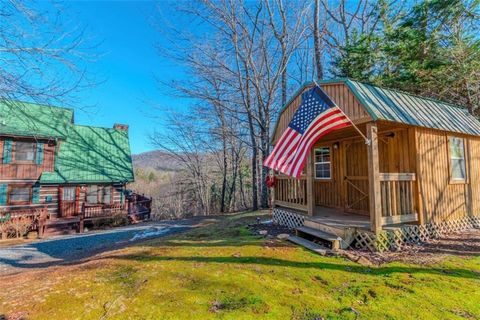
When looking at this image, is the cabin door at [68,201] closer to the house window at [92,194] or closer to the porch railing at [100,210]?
the house window at [92,194]

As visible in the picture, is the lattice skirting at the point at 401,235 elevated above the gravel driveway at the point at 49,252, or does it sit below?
above

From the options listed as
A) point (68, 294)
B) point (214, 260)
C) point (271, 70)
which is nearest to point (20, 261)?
point (68, 294)

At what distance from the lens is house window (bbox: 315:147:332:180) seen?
32.0 ft

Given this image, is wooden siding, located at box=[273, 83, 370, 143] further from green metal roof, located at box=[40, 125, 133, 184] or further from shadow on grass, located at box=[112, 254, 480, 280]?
green metal roof, located at box=[40, 125, 133, 184]

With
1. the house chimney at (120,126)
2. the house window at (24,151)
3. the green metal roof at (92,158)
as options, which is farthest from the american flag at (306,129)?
the house chimney at (120,126)

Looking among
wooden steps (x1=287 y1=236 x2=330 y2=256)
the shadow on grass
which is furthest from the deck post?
the shadow on grass

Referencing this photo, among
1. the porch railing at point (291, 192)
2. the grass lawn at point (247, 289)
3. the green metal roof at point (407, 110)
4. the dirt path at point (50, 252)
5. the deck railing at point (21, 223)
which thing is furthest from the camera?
the deck railing at point (21, 223)

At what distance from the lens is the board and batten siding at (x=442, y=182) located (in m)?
6.50

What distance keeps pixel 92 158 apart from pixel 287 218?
15878 millimetres

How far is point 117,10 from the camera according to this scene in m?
9.72

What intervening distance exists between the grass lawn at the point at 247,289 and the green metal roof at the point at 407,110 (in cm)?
329

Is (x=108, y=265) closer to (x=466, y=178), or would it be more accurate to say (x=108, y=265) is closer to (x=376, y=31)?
(x=466, y=178)

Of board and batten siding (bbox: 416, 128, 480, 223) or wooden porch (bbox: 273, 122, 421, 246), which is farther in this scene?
board and batten siding (bbox: 416, 128, 480, 223)

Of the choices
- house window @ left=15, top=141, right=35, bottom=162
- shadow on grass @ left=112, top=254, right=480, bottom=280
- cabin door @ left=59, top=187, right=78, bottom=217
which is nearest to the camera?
shadow on grass @ left=112, top=254, right=480, bottom=280
